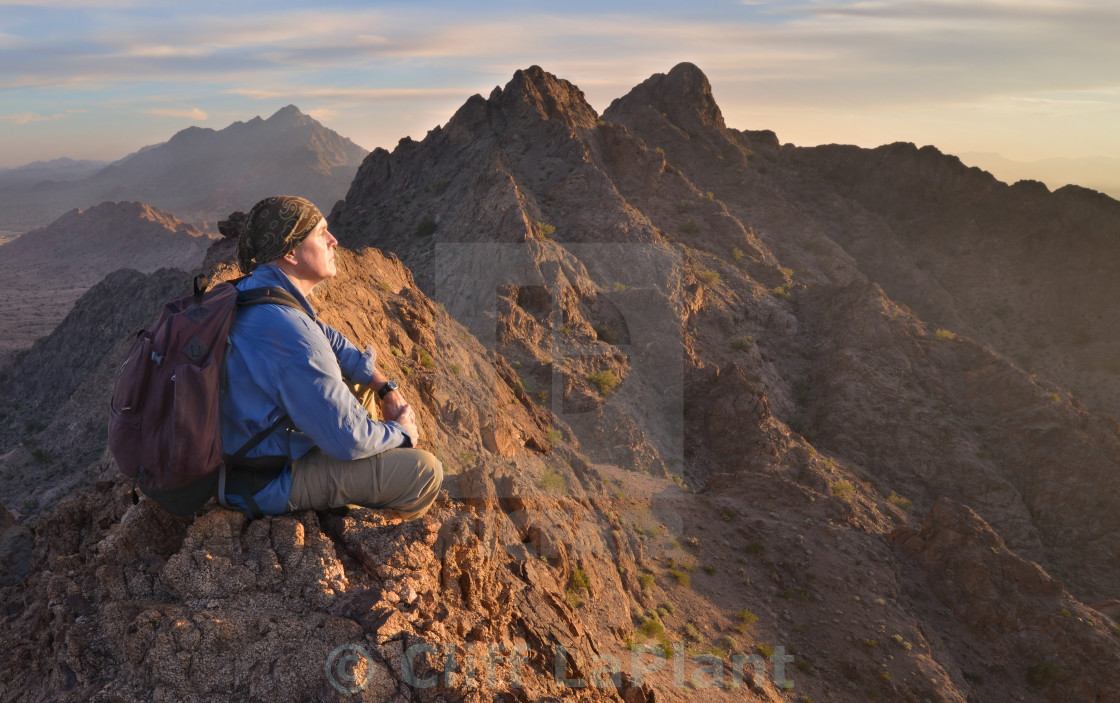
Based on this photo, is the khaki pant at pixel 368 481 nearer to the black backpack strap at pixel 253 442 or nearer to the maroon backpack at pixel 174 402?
the black backpack strap at pixel 253 442

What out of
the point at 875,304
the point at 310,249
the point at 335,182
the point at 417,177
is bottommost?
the point at 335,182

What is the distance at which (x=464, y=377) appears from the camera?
10.8 metres

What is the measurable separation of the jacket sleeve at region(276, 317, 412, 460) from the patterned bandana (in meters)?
0.47

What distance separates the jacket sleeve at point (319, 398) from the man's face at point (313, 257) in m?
0.41

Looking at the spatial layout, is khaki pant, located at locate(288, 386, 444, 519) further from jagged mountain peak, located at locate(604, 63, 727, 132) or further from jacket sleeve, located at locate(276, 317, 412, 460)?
jagged mountain peak, located at locate(604, 63, 727, 132)

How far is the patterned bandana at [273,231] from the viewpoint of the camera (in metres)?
3.21

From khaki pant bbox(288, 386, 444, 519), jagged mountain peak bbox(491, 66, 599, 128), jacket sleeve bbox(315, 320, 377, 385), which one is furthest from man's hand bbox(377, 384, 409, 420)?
jagged mountain peak bbox(491, 66, 599, 128)

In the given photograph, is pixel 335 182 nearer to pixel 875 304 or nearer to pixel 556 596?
pixel 875 304

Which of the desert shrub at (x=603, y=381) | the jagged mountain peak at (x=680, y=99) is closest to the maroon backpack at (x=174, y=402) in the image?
the desert shrub at (x=603, y=381)

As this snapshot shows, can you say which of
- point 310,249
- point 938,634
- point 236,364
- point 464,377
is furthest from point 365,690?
point 938,634

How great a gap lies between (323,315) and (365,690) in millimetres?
4589

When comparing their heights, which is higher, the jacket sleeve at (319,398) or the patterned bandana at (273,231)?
the patterned bandana at (273,231)

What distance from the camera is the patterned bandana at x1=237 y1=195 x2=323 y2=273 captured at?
3.21 m

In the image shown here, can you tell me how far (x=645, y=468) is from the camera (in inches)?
640
